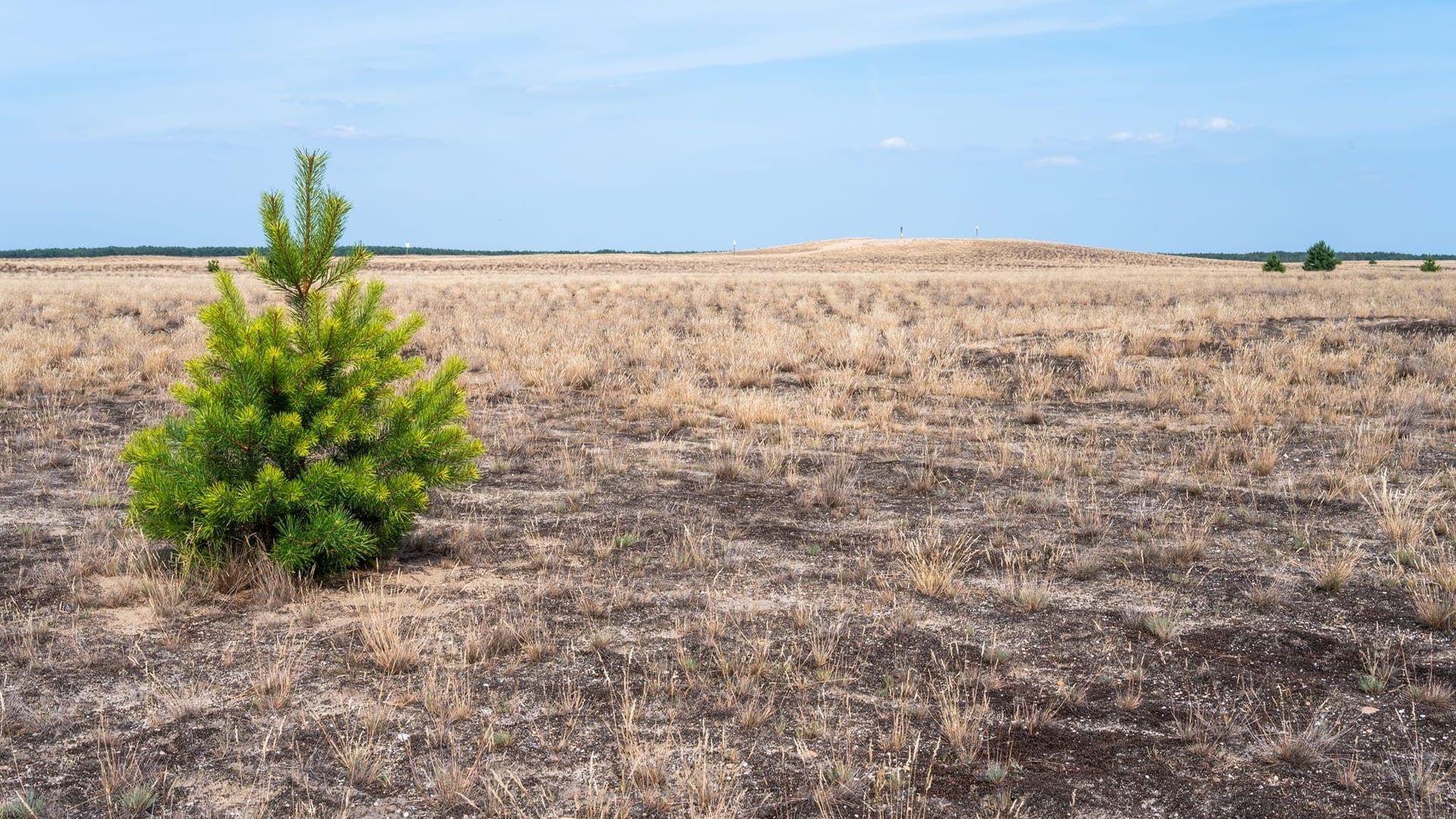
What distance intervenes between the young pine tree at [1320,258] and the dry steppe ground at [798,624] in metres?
47.3

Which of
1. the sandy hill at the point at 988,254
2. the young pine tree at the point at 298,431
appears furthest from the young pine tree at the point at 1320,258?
the young pine tree at the point at 298,431

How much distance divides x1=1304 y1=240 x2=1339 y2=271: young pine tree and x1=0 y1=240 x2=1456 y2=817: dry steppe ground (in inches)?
1863

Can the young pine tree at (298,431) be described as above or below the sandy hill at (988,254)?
below

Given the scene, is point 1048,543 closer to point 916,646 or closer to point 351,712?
point 916,646

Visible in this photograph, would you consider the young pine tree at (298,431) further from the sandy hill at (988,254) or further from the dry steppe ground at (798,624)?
the sandy hill at (988,254)

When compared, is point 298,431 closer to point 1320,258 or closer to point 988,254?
point 1320,258

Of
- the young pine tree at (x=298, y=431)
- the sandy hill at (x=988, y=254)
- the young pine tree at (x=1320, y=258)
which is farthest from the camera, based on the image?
the sandy hill at (x=988, y=254)

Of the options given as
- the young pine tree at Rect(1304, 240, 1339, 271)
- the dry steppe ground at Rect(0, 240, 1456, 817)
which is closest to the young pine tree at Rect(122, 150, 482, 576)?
the dry steppe ground at Rect(0, 240, 1456, 817)

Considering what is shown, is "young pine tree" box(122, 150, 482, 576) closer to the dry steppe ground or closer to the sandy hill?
the dry steppe ground

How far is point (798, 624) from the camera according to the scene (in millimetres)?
5227

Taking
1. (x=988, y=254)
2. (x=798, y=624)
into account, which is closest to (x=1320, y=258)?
(x=988, y=254)

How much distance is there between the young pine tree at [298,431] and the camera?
5.47 metres

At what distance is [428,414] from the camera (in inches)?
235

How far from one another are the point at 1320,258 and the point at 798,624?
57519 millimetres
